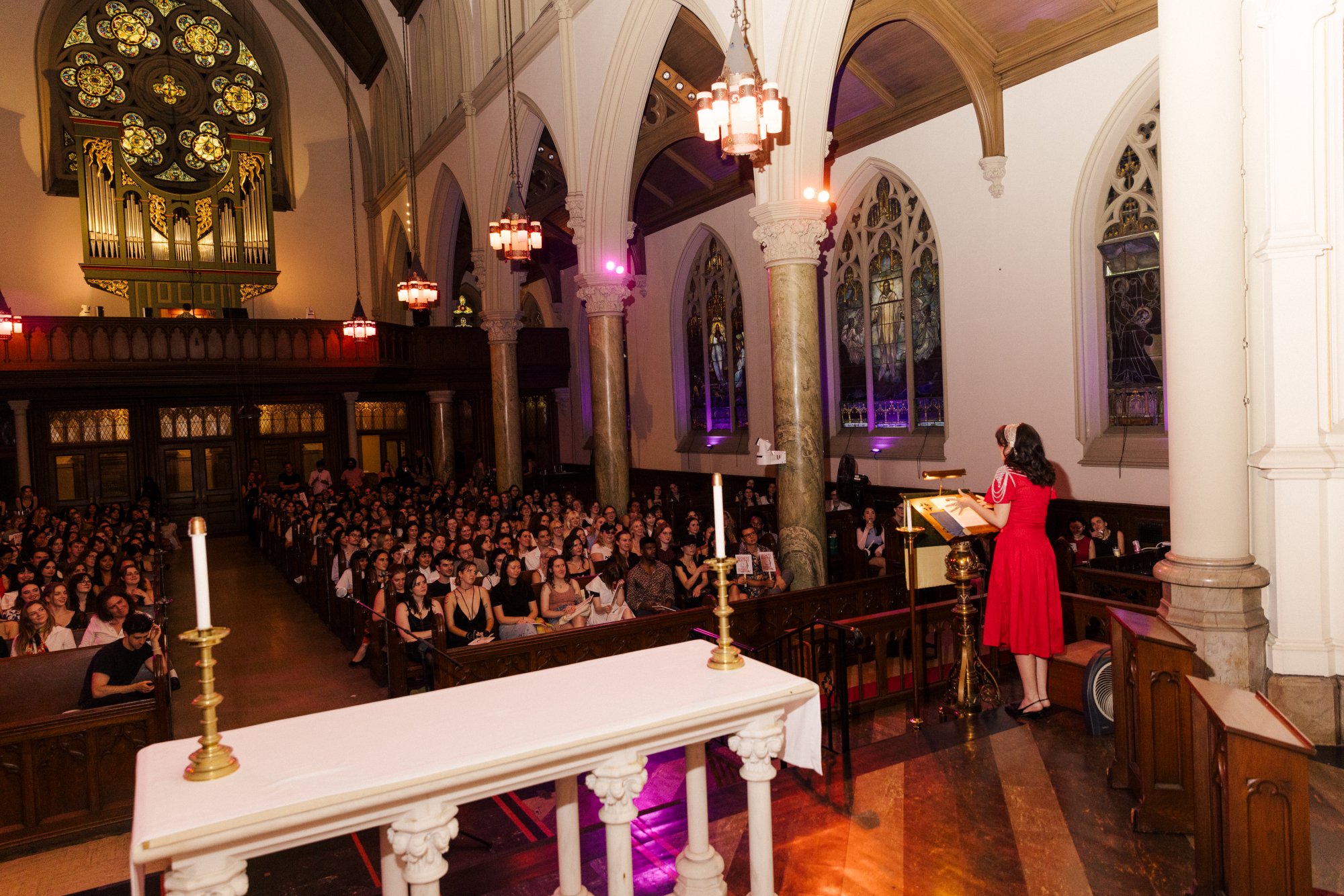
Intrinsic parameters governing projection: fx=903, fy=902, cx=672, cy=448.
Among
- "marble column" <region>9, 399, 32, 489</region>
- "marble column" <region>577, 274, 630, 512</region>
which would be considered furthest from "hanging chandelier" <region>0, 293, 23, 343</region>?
"marble column" <region>577, 274, 630, 512</region>

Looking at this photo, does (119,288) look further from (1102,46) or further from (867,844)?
(867,844)

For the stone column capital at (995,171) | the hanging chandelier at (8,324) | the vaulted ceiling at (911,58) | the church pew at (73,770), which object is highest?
the vaulted ceiling at (911,58)

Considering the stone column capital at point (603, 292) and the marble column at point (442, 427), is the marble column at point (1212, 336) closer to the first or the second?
the stone column capital at point (603, 292)

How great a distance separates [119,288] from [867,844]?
21.9 m

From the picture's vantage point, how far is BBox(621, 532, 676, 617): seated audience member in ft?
26.5

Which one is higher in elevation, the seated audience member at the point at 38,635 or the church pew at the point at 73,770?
the seated audience member at the point at 38,635

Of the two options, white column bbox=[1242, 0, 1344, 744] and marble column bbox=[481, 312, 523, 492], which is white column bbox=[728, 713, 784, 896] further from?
marble column bbox=[481, 312, 523, 492]

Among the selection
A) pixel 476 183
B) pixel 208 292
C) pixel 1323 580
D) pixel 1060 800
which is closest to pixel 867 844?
pixel 1060 800

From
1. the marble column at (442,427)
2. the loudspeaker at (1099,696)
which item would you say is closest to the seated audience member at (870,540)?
the loudspeaker at (1099,696)

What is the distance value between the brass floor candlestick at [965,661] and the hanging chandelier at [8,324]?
16.3 meters

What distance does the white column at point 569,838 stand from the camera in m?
3.31

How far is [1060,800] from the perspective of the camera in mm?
4316

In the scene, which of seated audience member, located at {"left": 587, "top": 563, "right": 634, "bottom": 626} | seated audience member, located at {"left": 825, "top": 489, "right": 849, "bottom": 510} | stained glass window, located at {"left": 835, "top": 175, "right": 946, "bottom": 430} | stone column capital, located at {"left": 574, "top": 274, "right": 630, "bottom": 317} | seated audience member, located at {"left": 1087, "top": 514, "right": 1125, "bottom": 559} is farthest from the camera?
stained glass window, located at {"left": 835, "top": 175, "right": 946, "bottom": 430}

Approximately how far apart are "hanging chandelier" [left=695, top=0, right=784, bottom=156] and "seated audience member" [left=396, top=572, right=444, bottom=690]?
433cm
